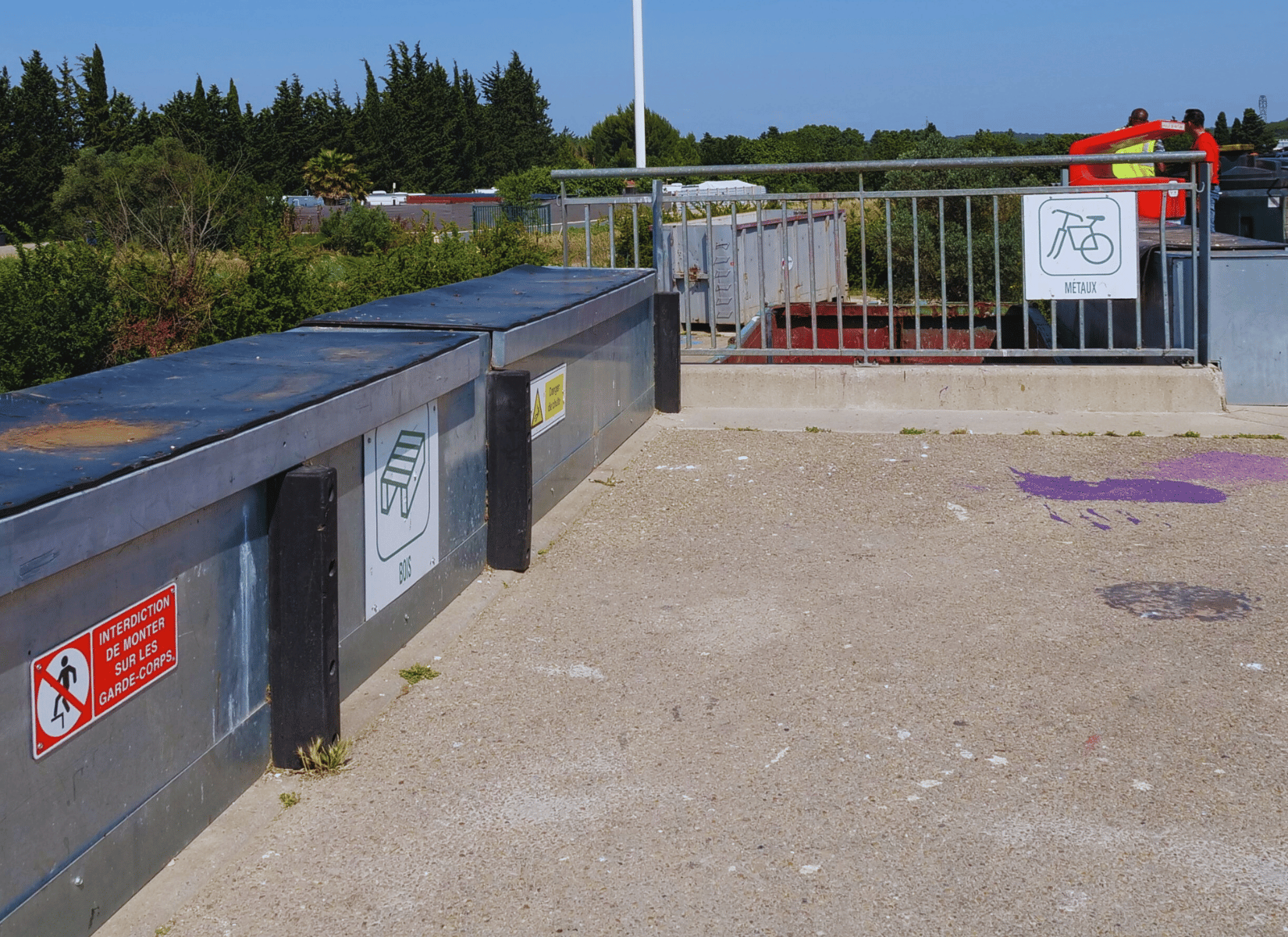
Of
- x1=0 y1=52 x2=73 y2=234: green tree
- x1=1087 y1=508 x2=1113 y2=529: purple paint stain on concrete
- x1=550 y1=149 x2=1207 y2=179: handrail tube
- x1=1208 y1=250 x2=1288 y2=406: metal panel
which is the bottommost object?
x1=1087 y1=508 x2=1113 y2=529: purple paint stain on concrete

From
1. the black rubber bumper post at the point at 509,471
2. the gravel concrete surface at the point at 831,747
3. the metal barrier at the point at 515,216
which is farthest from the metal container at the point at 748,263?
the black rubber bumper post at the point at 509,471

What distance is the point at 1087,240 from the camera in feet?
32.1

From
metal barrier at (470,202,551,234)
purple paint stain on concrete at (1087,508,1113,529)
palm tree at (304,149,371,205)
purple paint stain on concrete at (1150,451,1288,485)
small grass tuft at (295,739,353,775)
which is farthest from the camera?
palm tree at (304,149,371,205)

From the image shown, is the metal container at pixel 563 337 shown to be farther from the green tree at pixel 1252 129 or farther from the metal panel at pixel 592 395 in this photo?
the green tree at pixel 1252 129

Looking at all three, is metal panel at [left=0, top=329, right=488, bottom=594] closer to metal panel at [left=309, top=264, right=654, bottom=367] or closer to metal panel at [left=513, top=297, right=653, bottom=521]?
metal panel at [left=309, top=264, right=654, bottom=367]

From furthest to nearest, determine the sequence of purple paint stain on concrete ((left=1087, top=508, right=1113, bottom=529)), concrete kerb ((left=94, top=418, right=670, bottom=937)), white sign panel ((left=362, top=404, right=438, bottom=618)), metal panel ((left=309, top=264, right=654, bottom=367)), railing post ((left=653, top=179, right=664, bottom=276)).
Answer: railing post ((left=653, top=179, right=664, bottom=276)) < purple paint stain on concrete ((left=1087, top=508, right=1113, bottom=529)) < metal panel ((left=309, top=264, right=654, bottom=367)) < white sign panel ((left=362, top=404, right=438, bottom=618)) < concrete kerb ((left=94, top=418, right=670, bottom=937))

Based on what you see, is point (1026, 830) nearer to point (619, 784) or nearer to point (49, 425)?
point (619, 784)

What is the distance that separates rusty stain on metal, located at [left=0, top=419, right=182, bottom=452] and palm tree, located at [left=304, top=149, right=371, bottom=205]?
275 feet

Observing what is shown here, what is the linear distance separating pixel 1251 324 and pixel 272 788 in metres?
8.41

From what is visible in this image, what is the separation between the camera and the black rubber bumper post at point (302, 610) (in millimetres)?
3951

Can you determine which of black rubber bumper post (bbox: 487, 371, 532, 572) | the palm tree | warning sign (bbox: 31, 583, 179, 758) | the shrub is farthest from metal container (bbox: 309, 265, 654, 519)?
the palm tree

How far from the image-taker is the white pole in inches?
626

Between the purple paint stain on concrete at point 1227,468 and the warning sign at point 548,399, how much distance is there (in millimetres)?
3813

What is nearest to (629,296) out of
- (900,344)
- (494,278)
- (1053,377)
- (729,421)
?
(494,278)
